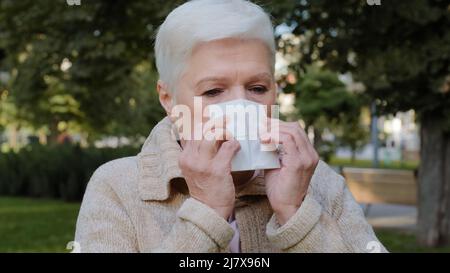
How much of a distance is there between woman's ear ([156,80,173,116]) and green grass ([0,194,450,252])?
665cm

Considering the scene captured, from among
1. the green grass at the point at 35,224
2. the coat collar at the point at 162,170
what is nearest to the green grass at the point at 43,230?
the green grass at the point at 35,224

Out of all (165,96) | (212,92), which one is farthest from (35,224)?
(212,92)

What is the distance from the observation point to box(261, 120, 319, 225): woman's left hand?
5.49ft

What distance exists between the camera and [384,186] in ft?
35.8

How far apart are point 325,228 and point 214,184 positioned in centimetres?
31

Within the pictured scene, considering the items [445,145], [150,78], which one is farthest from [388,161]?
[445,145]

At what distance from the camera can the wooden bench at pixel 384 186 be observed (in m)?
10.4

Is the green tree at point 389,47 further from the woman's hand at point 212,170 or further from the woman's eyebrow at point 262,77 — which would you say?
the woman's hand at point 212,170

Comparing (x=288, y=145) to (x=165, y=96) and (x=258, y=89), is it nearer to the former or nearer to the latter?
(x=258, y=89)

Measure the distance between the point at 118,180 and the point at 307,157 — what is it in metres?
0.55

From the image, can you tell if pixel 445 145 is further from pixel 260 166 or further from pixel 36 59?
pixel 260 166

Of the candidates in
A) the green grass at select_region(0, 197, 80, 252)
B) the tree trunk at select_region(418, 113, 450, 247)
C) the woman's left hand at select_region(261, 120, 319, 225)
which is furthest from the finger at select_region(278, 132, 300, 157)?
the tree trunk at select_region(418, 113, 450, 247)

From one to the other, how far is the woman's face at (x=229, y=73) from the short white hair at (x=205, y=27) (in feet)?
0.07

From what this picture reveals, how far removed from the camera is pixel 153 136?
2031 millimetres
